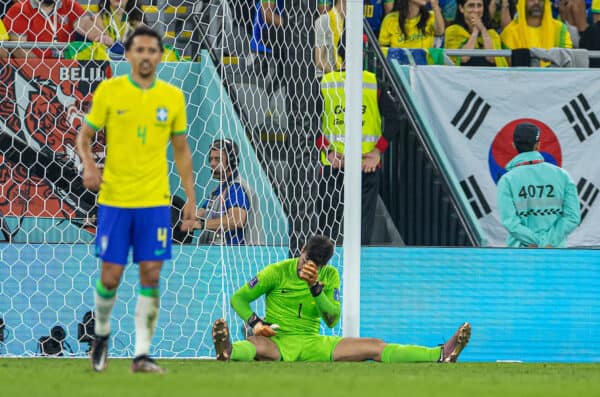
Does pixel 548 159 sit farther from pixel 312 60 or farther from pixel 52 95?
pixel 52 95

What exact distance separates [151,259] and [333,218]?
12.7 ft

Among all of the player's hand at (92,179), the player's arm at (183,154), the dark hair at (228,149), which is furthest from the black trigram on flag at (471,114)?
the player's hand at (92,179)

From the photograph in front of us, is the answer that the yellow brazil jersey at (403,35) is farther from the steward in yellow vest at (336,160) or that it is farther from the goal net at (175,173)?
the goal net at (175,173)

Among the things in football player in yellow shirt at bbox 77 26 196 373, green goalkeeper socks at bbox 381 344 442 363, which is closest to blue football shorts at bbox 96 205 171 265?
football player in yellow shirt at bbox 77 26 196 373

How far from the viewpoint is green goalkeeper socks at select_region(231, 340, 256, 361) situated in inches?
354

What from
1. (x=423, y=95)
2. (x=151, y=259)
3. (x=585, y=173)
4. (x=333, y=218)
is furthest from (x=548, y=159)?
(x=151, y=259)

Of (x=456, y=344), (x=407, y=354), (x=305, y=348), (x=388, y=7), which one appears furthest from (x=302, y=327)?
(x=388, y=7)

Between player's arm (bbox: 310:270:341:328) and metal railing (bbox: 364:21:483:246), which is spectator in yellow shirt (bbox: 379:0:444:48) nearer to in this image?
metal railing (bbox: 364:21:483:246)

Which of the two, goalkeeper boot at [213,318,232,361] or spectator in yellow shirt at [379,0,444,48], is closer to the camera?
goalkeeper boot at [213,318,232,361]

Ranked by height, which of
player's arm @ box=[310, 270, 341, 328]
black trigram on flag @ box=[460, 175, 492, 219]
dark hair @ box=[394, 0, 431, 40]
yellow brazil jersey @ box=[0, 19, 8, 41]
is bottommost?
player's arm @ box=[310, 270, 341, 328]

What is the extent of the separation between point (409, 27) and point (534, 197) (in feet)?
8.32

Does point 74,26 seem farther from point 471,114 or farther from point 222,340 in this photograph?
point 471,114

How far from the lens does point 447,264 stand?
1069cm

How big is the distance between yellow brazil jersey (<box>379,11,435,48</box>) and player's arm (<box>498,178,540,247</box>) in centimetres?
222
